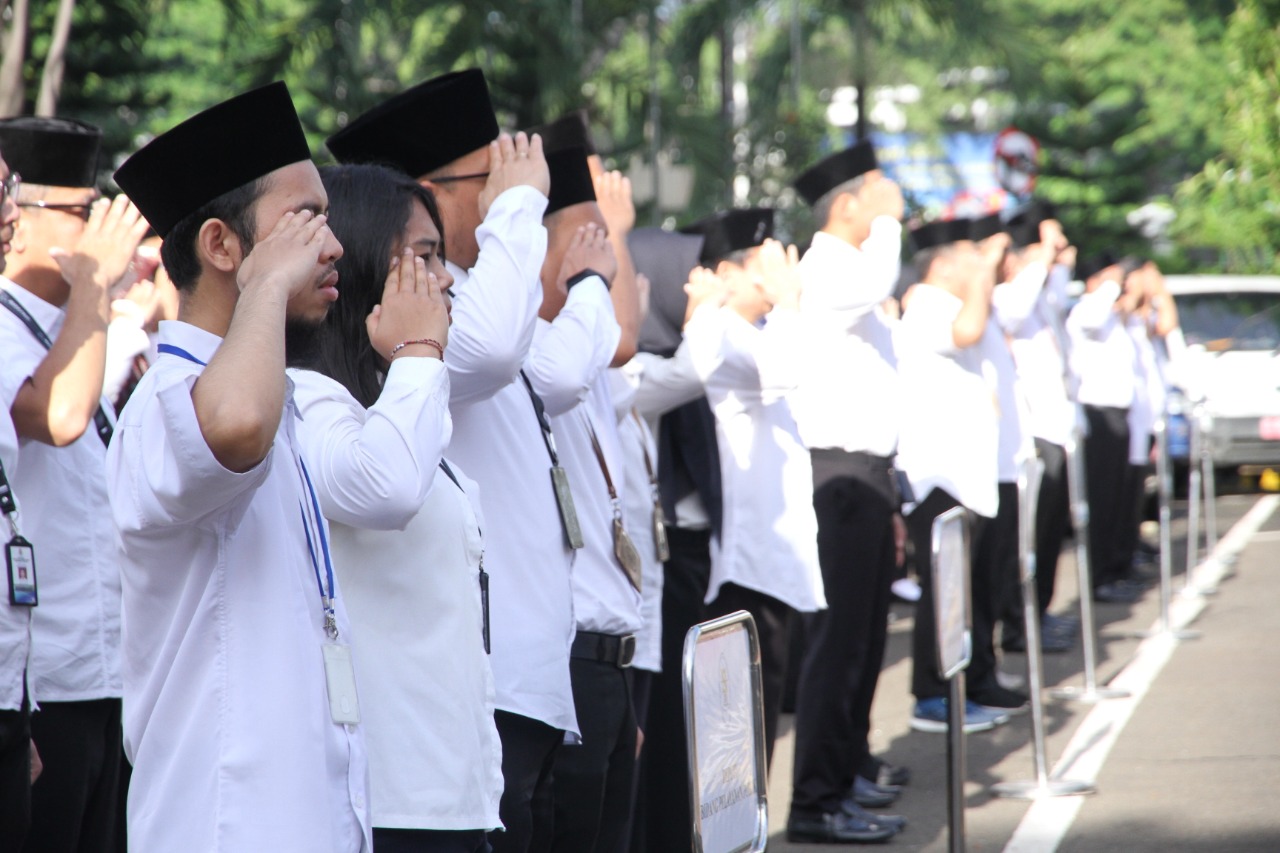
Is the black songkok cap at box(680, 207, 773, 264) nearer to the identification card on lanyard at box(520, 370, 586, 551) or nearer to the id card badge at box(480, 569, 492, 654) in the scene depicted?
the identification card on lanyard at box(520, 370, 586, 551)

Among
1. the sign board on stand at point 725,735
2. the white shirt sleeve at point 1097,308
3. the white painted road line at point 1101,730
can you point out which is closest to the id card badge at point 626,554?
the sign board on stand at point 725,735

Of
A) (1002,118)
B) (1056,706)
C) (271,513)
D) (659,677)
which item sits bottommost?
(1056,706)

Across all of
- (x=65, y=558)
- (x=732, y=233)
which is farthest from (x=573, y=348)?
(x=732, y=233)

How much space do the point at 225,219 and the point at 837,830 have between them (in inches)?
158

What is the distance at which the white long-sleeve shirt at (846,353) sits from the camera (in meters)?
5.90

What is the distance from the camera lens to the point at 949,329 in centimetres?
736

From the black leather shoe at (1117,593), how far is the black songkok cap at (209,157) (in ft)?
31.8

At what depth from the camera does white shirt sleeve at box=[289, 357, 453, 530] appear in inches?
99.4

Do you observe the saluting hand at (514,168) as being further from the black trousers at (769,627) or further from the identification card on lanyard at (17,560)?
the black trousers at (769,627)

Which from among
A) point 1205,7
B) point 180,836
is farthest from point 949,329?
point 1205,7

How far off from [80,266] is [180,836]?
197cm

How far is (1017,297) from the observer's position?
8.72 meters

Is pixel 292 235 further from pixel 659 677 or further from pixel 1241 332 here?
pixel 1241 332

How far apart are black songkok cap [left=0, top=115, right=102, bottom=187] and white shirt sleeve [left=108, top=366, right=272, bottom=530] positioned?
1.97 meters
